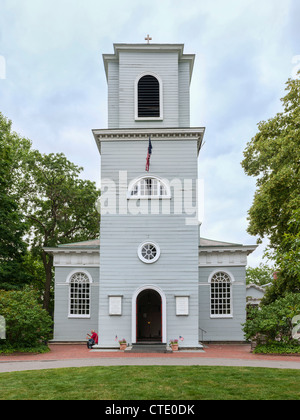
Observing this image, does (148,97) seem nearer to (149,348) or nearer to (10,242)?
(149,348)

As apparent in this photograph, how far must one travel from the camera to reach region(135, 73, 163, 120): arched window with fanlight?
74.5 feet

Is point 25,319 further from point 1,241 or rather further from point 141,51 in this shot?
point 141,51

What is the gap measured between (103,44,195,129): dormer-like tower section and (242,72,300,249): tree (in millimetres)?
5427

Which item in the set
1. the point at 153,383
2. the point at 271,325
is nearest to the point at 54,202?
the point at 271,325

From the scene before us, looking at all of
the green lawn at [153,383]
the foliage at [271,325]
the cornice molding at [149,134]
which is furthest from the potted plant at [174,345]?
the cornice molding at [149,134]

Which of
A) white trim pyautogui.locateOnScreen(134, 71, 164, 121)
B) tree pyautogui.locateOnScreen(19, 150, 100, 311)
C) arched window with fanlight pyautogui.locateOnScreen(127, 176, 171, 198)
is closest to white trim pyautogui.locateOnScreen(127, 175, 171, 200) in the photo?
arched window with fanlight pyautogui.locateOnScreen(127, 176, 171, 198)

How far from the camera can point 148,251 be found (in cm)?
2142

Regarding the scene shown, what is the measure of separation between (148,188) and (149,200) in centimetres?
64

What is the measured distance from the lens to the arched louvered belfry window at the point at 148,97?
22.7 metres

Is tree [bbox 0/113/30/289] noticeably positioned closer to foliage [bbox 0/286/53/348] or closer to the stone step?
foliage [bbox 0/286/53/348]

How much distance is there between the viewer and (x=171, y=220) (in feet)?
70.8
